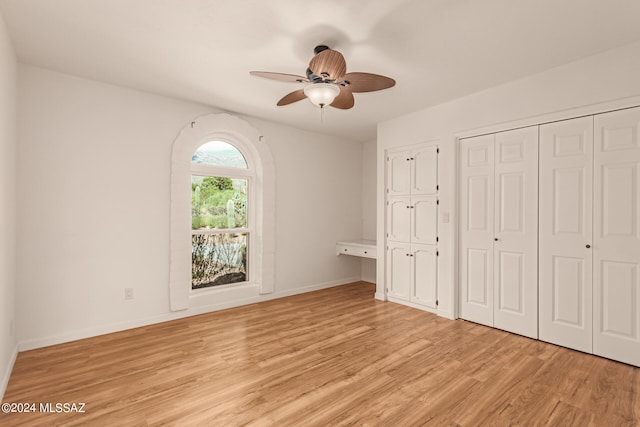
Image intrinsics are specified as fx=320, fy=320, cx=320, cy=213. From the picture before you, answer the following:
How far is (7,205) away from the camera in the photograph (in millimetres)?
2441

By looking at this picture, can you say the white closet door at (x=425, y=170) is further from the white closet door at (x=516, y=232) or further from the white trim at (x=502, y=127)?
the white closet door at (x=516, y=232)

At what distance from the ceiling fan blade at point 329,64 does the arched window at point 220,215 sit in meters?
2.41

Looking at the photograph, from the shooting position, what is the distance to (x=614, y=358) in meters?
2.69

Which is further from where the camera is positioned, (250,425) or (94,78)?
(94,78)

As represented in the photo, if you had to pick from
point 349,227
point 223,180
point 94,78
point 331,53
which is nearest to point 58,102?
point 94,78

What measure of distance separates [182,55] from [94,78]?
119 centimetres

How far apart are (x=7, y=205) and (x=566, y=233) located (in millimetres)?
4710

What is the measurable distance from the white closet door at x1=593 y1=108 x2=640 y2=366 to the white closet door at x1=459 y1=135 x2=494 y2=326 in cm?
91

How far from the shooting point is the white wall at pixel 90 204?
9.75 feet

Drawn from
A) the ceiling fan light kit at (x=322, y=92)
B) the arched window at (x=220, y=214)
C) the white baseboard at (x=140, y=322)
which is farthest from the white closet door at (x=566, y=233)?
the arched window at (x=220, y=214)

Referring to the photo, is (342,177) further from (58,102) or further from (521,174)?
(58,102)

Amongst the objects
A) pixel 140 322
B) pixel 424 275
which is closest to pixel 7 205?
pixel 140 322

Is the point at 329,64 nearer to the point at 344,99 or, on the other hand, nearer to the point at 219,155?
the point at 344,99

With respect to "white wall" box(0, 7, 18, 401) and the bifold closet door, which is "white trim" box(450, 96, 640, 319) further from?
"white wall" box(0, 7, 18, 401)
